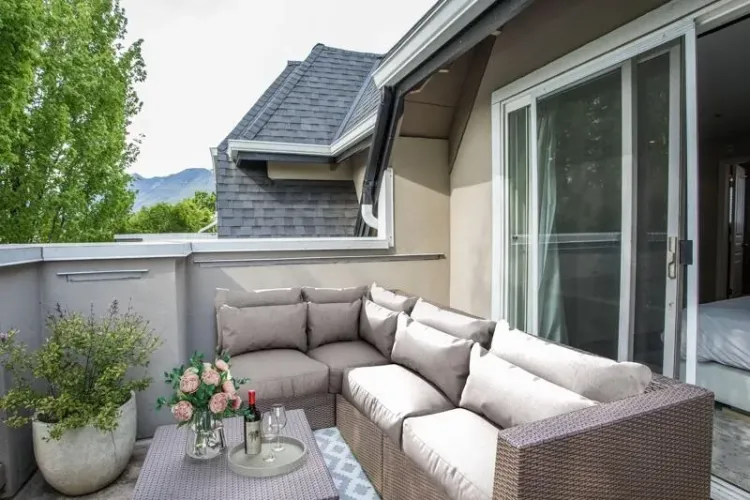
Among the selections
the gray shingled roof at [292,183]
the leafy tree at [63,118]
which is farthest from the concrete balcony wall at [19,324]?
the leafy tree at [63,118]

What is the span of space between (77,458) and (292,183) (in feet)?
13.2

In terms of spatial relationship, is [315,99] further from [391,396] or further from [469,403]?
[469,403]

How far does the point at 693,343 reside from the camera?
2.13m

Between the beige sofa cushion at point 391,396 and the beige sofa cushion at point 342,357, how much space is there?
4.0 inches

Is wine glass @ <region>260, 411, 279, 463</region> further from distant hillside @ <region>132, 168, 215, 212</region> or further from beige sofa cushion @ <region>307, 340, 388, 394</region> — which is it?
distant hillside @ <region>132, 168, 215, 212</region>

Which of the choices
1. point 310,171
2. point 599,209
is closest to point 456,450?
point 599,209

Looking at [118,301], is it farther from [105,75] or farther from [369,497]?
[105,75]

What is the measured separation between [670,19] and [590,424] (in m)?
2.03

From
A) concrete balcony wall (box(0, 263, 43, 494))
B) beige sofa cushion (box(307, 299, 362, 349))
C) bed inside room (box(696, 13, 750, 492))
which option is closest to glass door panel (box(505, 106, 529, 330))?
bed inside room (box(696, 13, 750, 492))

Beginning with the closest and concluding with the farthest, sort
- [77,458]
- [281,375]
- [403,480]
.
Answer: [403,480] < [77,458] < [281,375]

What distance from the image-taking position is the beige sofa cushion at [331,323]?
3586 mm

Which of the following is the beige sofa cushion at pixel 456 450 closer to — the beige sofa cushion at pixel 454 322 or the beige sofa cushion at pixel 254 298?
the beige sofa cushion at pixel 454 322

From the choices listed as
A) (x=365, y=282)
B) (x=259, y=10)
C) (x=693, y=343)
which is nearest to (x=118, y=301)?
(x=365, y=282)

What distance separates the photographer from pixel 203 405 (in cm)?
203
